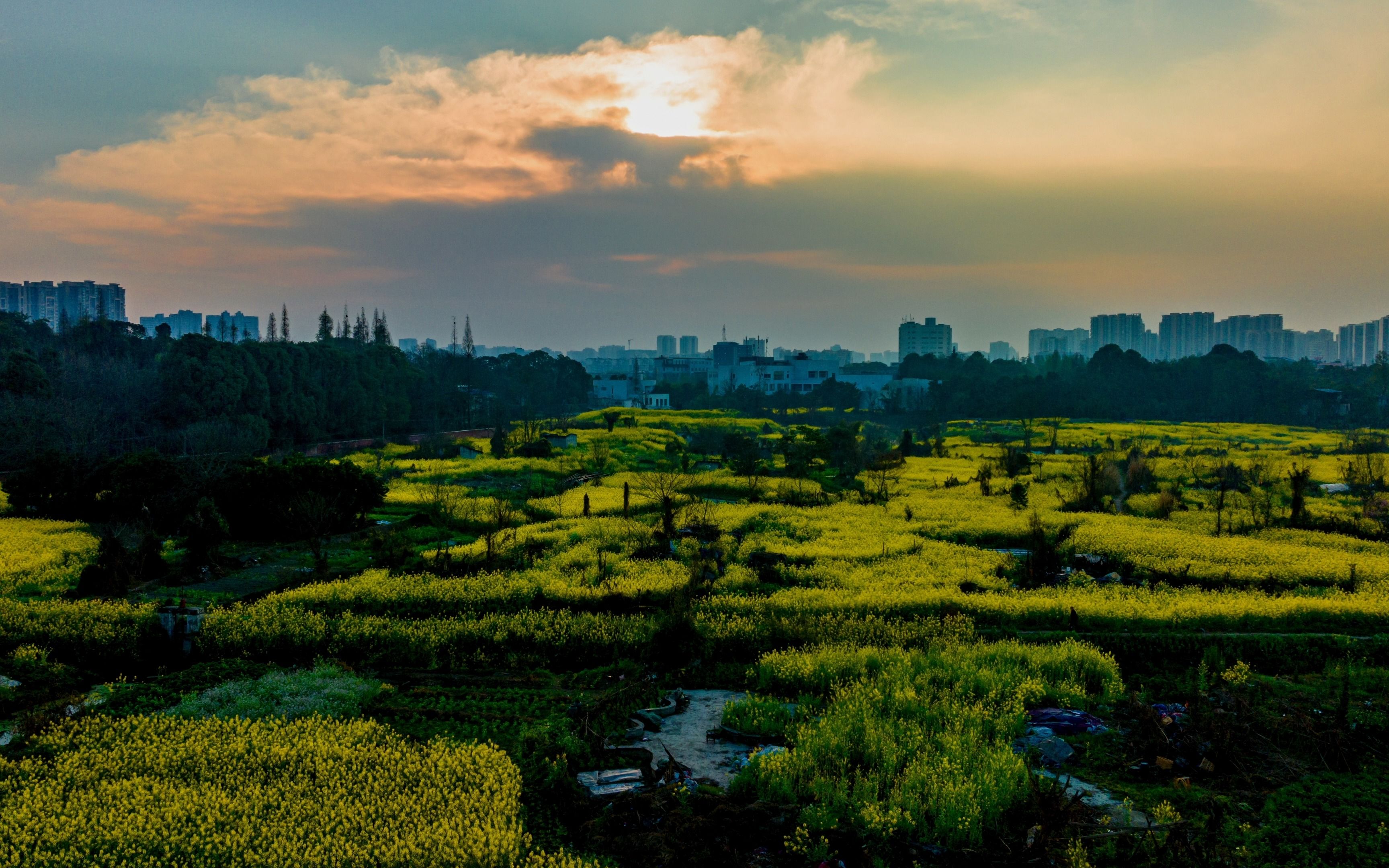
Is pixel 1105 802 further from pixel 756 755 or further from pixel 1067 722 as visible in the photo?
pixel 756 755

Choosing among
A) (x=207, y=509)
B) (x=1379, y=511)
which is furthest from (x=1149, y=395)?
(x=207, y=509)

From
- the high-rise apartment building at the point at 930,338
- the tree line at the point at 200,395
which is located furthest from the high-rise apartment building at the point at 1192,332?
the tree line at the point at 200,395

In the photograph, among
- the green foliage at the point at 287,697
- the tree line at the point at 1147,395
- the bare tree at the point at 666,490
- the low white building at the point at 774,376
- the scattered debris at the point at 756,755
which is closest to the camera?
the scattered debris at the point at 756,755

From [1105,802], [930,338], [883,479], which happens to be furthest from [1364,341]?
[1105,802]

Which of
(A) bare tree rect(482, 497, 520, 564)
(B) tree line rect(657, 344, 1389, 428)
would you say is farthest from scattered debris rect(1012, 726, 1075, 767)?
(B) tree line rect(657, 344, 1389, 428)

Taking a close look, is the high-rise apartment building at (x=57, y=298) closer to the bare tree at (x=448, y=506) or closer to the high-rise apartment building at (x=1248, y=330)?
the bare tree at (x=448, y=506)

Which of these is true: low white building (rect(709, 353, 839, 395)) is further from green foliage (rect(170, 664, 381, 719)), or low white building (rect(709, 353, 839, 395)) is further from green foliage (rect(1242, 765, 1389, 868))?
green foliage (rect(1242, 765, 1389, 868))
